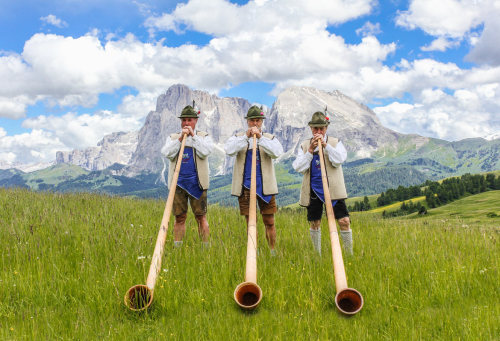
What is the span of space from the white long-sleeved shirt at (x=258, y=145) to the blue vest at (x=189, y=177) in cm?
78

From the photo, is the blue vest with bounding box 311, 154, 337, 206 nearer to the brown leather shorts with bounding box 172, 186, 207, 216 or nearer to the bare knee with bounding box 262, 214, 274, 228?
the bare knee with bounding box 262, 214, 274, 228

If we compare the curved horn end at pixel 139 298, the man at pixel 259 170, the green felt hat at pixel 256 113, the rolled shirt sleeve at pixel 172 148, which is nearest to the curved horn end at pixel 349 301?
the curved horn end at pixel 139 298

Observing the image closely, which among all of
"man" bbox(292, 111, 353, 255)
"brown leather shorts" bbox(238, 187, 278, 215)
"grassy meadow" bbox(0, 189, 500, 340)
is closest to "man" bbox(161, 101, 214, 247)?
"grassy meadow" bbox(0, 189, 500, 340)

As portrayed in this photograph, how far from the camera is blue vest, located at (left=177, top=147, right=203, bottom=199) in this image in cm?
705

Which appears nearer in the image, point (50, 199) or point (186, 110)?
point (186, 110)

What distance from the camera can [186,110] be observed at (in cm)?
704

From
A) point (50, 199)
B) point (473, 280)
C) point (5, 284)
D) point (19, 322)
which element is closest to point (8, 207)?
point (50, 199)

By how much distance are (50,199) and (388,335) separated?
1004 cm

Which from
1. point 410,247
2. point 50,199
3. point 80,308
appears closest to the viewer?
point 80,308

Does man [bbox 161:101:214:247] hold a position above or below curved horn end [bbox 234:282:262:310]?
above

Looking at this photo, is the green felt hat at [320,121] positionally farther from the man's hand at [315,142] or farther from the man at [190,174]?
the man at [190,174]

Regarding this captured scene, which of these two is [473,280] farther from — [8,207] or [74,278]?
[8,207]

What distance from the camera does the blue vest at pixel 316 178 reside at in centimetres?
683

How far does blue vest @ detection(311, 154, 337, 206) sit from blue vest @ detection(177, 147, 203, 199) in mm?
2244
